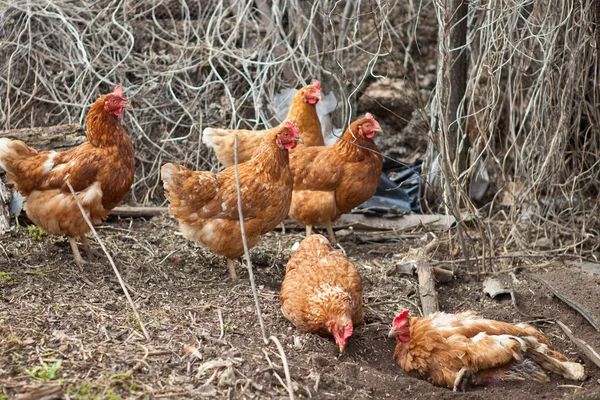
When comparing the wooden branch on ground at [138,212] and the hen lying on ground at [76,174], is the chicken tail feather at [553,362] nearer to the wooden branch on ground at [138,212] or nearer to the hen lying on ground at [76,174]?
→ the hen lying on ground at [76,174]

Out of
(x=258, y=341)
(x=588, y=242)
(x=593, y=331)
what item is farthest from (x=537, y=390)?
(x=588, y=242)

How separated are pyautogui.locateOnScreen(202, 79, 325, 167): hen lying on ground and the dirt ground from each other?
89 centimetres

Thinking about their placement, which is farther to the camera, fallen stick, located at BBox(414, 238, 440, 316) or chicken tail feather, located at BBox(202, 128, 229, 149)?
chicken tail feather, located at BBox(202, 128, 229, 149)

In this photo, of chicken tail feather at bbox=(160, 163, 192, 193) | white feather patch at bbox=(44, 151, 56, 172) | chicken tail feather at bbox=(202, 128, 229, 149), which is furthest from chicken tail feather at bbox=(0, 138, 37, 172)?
chicken tail feather at bbox=(202, 128, 229, 149)

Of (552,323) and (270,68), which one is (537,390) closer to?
(552,323)

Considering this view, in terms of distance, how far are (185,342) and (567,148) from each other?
168 inches

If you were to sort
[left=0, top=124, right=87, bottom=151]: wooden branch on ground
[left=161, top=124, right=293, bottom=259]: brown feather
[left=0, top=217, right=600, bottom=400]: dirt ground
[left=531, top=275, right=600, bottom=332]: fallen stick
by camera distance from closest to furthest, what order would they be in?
1. [left=0, top=217, right=600, bottom=400]: dirt ground
2. [left=531, top=275, right=600, bottom=332]: fallen stick
3. [left=161, top=124, right=293, bottom=259]: brown feather
4. [left=0, top=124, right=87, bottom=151]: wooden branch on ground

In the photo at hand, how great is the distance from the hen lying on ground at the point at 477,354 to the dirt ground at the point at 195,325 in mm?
82

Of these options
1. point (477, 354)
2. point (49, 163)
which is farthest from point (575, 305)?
point (49, 163)

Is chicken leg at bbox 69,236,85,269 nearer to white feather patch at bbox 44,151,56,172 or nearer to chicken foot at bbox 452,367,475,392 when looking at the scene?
white feather patch at bbox 44,151,56,172

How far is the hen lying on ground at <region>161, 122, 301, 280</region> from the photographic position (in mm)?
4902

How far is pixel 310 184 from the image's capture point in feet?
19.6

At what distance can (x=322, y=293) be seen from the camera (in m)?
4.23

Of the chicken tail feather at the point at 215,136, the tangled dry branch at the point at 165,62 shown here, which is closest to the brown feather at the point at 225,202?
the chicken tail feather at the point at 215,136
